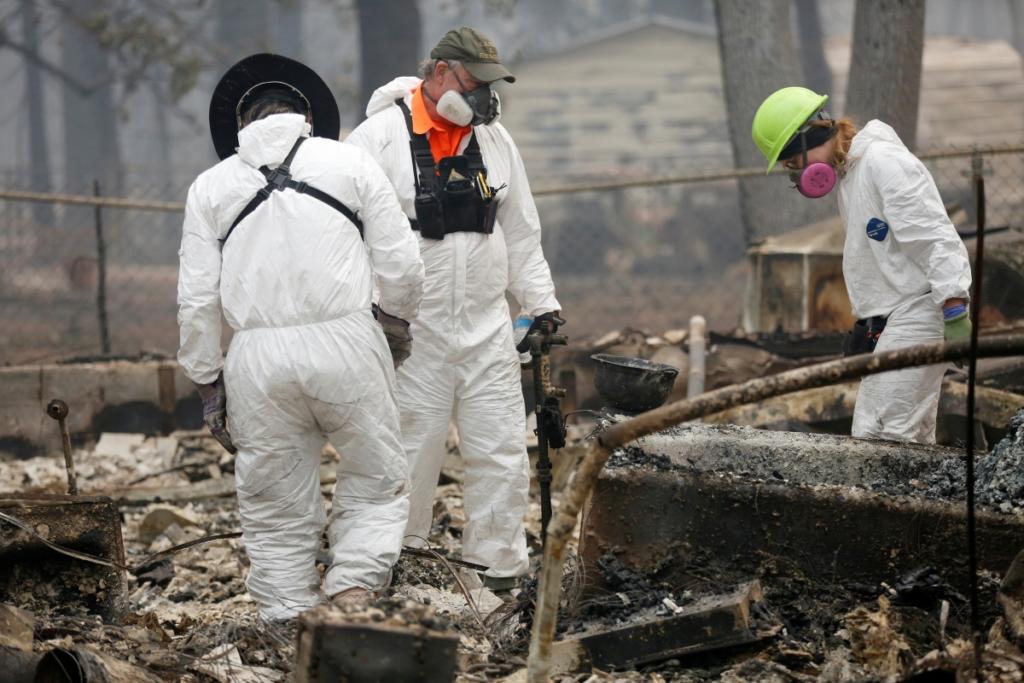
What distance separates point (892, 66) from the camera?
10.2 meters

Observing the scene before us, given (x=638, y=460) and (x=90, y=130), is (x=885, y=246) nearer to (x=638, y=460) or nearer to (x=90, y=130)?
(x=638, y=460)

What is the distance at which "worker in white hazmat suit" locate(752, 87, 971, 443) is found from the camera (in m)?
5.17

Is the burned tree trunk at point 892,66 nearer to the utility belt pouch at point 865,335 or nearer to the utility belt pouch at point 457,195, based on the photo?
the utility belt pouch at point 865,335

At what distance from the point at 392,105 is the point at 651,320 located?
10298 mm

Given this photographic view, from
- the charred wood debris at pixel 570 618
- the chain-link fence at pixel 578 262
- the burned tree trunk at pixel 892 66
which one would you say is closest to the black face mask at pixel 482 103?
the charred wood debris at pixel 570 618

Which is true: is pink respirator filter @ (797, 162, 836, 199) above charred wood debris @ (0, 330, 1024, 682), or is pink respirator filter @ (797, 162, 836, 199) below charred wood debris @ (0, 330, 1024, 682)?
above

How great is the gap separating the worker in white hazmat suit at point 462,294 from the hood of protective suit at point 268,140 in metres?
0.84

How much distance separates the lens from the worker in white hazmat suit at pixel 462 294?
518 cm

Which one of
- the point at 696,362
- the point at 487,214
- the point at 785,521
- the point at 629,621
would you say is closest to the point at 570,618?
the point at 629,621

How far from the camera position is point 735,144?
1120 centimetres

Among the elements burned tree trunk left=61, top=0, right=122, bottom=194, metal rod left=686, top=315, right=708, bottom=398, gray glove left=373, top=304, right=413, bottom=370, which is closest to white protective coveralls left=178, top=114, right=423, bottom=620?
gray glove left=373, top=304, right=413, bottom=370

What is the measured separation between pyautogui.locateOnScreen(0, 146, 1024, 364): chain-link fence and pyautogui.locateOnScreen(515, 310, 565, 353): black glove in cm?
568

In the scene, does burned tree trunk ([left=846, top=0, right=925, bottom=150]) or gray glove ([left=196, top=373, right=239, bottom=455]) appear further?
burned tree trunk ([left=846, top=0, right=925, bottom=150])

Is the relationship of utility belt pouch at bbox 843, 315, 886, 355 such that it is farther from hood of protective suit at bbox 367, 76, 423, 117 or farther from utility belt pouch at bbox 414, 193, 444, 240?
hood of protective suit at bbox 367, 76, 423, 117
